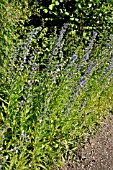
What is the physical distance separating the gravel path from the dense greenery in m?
0.12

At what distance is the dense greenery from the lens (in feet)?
11.0

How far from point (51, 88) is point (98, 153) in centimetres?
125

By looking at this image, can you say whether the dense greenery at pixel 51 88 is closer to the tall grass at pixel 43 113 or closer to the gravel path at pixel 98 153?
the tall grass at pixel 43 113

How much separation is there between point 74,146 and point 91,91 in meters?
0.82

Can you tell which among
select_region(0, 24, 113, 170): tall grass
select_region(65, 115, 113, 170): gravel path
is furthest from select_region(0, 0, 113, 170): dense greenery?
select_region(65, 115, 113, 170): gravel path

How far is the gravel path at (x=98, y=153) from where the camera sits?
4.07 m

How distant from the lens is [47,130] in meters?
3.59

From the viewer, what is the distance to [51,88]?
Answer: 147 inches

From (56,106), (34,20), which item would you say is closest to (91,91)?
(56,106)

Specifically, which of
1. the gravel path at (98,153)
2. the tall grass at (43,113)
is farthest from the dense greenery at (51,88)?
the gravel path at (98,153)

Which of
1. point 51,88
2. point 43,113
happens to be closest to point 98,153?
point 51,88

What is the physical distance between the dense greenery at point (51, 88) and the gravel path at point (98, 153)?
0.12 metres

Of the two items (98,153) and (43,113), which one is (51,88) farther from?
(98,153)

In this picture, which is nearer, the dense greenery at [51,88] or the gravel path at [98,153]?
the dense greenery at [51,88]
